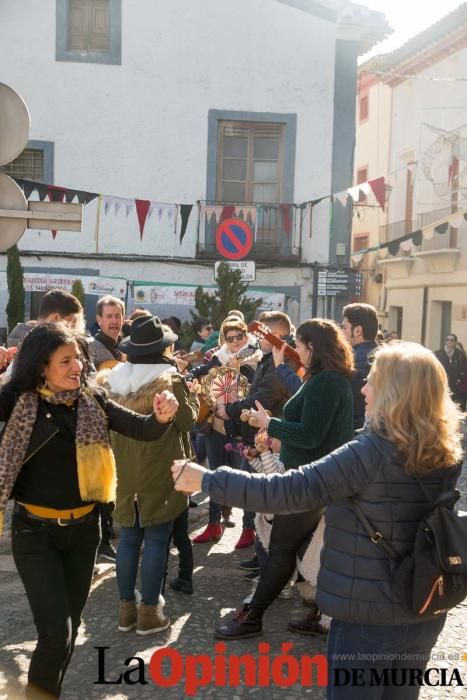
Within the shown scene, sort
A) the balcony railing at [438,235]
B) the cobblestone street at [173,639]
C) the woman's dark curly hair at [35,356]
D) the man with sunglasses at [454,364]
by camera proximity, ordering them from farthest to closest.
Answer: the balcony railing at [438,235]
the man with sunglasses at [454,364]
the cobblestone street at [173,639]
the woman's dark curly hair at [35,356]

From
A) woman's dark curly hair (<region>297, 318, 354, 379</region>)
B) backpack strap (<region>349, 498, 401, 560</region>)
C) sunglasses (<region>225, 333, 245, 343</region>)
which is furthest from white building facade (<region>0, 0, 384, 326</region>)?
backpack strap (<region>349, 498, 401, 560</region>)

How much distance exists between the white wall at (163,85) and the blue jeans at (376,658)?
1424 cm

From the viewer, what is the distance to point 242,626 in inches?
167

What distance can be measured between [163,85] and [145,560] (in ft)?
43.8

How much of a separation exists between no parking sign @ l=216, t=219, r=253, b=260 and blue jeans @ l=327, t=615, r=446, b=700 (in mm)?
13788

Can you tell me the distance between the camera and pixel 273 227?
53.8 ft

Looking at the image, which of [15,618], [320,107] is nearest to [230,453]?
[15,618]

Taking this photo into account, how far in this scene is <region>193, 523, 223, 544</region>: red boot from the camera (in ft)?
19.8

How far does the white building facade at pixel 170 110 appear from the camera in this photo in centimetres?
1584

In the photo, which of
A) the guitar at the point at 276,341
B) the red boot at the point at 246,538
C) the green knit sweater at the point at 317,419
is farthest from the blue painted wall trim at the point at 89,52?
the green knit sweater at the point at 317,419

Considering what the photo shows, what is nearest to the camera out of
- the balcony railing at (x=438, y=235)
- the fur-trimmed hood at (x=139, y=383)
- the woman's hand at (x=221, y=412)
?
the fur-trimmed hood at (x=139, y=383)

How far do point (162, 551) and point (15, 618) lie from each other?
91 centimetres

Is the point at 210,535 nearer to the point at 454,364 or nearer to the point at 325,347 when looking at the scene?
the point at 325,347

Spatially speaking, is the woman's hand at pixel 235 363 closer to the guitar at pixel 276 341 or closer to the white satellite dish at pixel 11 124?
the guitar at pixel 276 341
